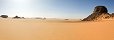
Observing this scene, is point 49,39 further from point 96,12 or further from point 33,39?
point 96,12

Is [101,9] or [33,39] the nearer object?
[33,39]

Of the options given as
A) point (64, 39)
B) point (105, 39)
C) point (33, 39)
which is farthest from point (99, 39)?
point (33, 39)

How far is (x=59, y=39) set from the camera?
47.2ft

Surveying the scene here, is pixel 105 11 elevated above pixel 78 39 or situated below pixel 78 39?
above

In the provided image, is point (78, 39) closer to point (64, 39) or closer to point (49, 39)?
point (64, 39)

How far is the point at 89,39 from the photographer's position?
14.3 m

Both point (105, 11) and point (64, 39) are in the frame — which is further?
point (105, 11)

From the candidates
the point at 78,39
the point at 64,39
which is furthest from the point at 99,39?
the point at 64,39

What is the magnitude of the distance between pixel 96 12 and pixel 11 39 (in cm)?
7649

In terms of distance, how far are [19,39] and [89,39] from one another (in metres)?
5.97

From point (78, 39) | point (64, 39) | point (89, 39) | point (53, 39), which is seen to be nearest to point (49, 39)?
point (53, 39)

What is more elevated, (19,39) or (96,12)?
(96,12)

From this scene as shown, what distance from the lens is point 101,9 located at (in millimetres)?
85125

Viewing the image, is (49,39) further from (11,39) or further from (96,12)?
(96,12)
